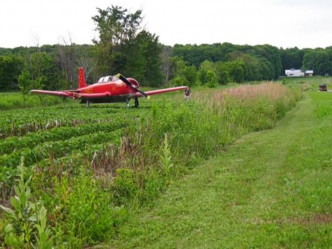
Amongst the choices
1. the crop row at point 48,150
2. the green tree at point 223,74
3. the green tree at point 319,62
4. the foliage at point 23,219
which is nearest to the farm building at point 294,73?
the green tree at point 319,62

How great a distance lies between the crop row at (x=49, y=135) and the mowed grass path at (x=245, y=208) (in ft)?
13.5

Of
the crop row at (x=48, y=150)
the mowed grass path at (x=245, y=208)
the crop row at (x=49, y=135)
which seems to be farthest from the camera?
the crop row at (x=49, y=135)

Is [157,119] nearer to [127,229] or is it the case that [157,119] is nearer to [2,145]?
[2,145]

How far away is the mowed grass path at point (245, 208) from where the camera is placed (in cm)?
449

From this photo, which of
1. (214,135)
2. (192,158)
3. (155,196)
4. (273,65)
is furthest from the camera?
(273,65)

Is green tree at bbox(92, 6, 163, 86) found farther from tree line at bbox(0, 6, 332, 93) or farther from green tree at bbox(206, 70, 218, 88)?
green tree at bbox(206, 70, 218, 88)

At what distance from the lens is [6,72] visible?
160 feet

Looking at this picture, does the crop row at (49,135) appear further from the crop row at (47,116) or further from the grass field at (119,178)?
the crop row at (47,116)

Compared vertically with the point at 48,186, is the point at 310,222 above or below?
below

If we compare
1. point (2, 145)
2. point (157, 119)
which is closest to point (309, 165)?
point (157, 119)

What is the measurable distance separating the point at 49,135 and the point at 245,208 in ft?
22.3

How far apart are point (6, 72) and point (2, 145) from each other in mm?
43129

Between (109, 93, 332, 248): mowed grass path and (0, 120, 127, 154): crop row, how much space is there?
412 centimetres

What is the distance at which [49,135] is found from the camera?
1080cm
